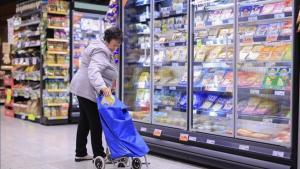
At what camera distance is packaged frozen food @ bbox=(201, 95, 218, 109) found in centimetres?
489

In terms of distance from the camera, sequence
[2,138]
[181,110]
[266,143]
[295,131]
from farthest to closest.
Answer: [2,138] → [181,110] → [266,143] → [295,131]

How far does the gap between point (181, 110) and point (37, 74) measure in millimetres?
4109

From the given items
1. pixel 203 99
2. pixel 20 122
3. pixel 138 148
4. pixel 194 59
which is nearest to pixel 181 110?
pixel 203 99

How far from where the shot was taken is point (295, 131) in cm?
371

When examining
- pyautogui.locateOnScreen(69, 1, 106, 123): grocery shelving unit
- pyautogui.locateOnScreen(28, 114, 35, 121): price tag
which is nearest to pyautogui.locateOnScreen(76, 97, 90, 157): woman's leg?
pyautogui.locateOnScreen(69, 1, 106, 123): grocery shelving unit

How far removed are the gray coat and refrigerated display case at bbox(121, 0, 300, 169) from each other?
0.97 m

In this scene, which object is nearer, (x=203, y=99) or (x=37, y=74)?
(x=203, y=99)

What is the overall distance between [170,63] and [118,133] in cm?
154

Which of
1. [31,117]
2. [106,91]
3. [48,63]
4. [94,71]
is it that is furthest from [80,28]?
[106,91]

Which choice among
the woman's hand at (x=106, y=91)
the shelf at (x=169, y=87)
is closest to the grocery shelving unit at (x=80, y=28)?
the shelf at (x=169, y=87)

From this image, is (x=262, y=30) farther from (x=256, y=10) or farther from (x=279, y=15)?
(x=279, y=15)

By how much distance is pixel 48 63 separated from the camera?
802cm

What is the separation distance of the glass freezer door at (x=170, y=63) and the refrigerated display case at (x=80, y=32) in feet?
10.2

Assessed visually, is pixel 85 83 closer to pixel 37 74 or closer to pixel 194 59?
pixel 194 59
